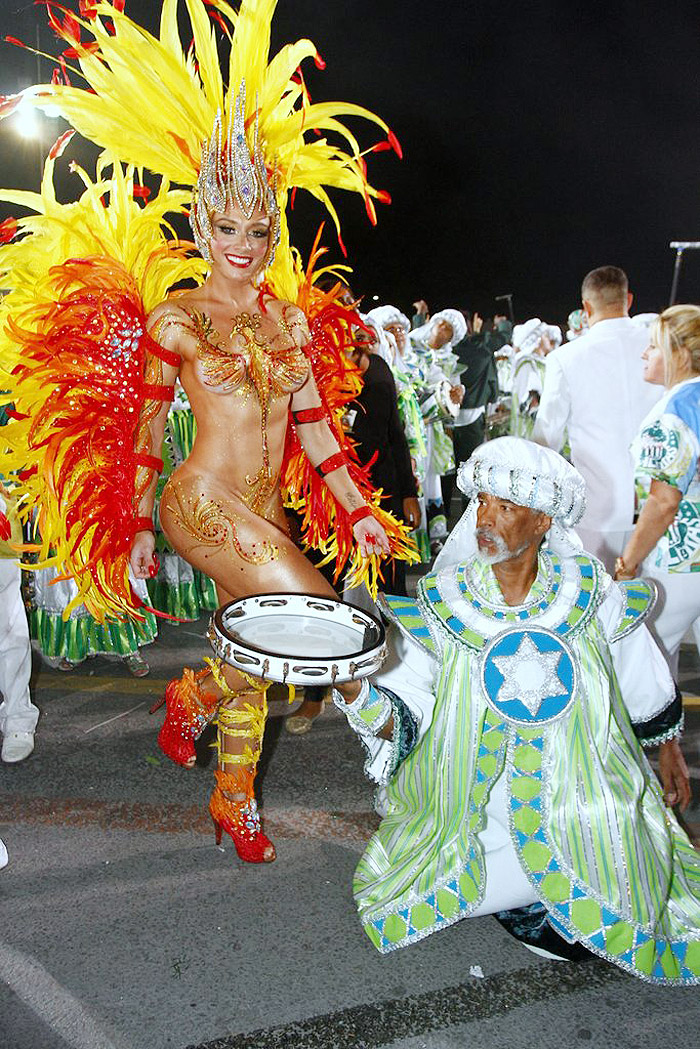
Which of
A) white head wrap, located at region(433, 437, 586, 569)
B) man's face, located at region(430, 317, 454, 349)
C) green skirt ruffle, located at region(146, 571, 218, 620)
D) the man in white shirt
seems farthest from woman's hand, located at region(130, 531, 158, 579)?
man's face, located at region(430, 317, 454, 349)

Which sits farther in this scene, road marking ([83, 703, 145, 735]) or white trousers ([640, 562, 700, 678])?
road marking ([83, 703, 145, 735])

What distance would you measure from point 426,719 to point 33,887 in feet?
4.75

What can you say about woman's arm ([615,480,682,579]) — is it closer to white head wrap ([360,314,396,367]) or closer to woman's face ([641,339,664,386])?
woman's face ([641,339,664,386])

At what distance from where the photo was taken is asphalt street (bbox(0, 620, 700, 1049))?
2240 millimetres

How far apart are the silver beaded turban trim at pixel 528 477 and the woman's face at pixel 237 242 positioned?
1.06m

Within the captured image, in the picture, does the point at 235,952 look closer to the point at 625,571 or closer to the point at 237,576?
the point at 237,576

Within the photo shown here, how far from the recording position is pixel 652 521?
3184mm

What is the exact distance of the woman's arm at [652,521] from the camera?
3164 mm

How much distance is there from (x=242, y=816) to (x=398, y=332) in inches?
212

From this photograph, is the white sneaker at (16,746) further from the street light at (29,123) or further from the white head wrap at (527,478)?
the street light at (29,123)

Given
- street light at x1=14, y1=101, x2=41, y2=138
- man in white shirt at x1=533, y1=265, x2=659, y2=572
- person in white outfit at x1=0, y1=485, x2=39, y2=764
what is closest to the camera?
person in white outfit at x1=0, y1=485, x2=39, y2=764

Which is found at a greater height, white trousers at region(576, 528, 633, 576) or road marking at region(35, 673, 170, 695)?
white trousers at region(576, 528, 633, 576)

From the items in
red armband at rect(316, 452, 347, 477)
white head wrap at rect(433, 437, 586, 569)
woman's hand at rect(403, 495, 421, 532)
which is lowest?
woman's hand at rect(403, 495, 421, 532)

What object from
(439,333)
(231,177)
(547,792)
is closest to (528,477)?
(547,792)
